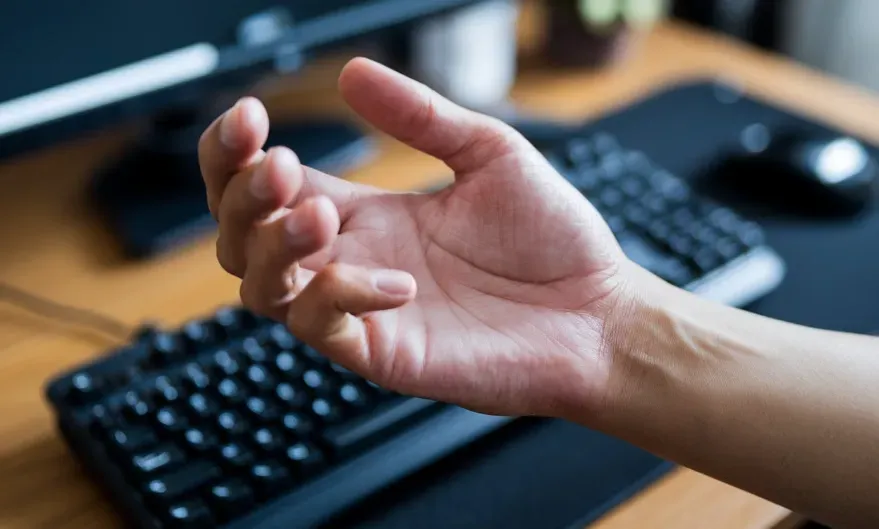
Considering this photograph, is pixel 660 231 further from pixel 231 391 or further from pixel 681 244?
pixel 231 391

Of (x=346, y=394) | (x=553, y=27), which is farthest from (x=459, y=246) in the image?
(x=553, y=27)

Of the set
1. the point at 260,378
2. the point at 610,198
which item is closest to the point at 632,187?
the point at 610,198

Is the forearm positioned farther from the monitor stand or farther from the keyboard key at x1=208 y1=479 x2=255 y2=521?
the monitor stand

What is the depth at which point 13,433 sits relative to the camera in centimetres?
55

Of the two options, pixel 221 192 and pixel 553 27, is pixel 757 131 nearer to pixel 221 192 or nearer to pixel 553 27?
pixel 553 27

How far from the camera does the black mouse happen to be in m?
0.72

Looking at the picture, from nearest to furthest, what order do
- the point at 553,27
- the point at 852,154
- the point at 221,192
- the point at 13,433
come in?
the point at 221,192 → the point at 13,433 → the point at 852,154 → the point at 553,27

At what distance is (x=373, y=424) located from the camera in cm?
51

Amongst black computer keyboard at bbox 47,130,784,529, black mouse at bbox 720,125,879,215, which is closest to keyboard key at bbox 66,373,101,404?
black computer keyboard at bbox 47,130,784,529

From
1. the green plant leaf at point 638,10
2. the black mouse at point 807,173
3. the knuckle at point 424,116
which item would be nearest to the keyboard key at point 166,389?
the knuckle at point 424,116

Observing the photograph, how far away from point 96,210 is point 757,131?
57 centimetres

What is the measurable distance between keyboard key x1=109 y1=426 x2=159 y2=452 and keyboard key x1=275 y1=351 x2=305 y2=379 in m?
0.08

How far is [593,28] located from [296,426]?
1.92 ft

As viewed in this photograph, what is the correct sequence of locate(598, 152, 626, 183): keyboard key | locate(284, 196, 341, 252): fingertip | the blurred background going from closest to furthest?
locate(284, 196, 341, 252): fingertip → locate(598, 152, 626, 183): keyboard key → the blurred background
